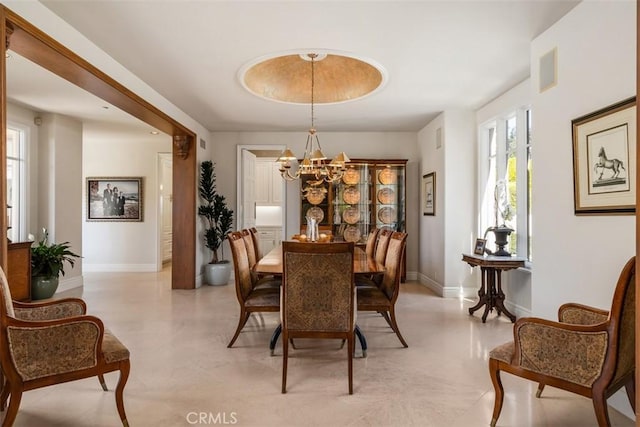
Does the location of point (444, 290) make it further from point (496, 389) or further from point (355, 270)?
point (496, 389)

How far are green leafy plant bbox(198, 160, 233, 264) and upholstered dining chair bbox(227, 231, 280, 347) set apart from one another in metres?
2.82

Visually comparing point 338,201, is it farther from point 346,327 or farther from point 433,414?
point 433,414

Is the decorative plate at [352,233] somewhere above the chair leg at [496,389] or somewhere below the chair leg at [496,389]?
above

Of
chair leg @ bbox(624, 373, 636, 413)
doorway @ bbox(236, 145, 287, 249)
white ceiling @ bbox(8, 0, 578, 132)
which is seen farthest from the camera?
doorway @ bbox(236, 145, 287, 249)

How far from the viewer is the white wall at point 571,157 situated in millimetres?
2211

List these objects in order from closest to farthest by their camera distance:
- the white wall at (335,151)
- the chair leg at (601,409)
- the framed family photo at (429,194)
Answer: the chair leg at (601,409)
the framed family photo at (429,194)
the white wall at (335,151)

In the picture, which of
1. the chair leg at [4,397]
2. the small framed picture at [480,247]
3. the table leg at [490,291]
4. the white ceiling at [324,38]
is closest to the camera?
the chair leg at [4,397]

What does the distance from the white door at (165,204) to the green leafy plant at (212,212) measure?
1.93 metres

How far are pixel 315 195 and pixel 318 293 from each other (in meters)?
3.95

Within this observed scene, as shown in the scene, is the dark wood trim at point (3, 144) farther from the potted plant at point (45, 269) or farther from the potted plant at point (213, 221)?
the potted plant at point (213, 221)

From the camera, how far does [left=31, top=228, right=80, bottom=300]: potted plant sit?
4938 mm

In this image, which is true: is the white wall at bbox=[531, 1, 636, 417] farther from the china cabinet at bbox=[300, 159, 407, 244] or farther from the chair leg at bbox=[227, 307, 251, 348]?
the china cabinet at bbox=[300, 159, 407, 244]

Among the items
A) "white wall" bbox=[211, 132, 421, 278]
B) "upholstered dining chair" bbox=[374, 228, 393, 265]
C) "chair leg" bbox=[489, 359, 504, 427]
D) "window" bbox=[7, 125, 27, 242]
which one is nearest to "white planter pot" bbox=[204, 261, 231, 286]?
"white wall" bbox=[211, 132, 421, 278]
